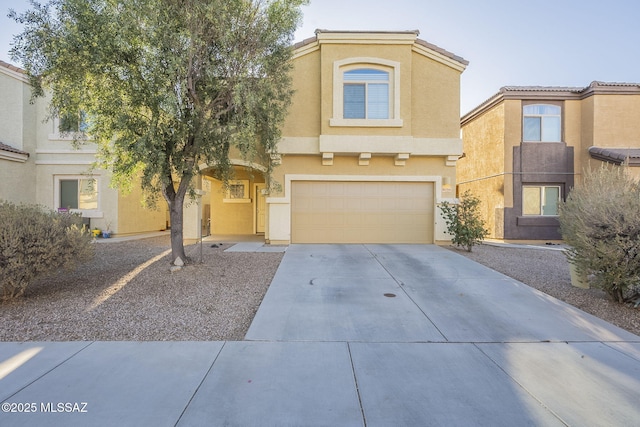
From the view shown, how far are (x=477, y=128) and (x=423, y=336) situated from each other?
49.0 ft

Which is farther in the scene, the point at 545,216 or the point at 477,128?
the point at 477,128

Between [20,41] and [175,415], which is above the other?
[20,41]

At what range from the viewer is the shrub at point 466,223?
1020cm

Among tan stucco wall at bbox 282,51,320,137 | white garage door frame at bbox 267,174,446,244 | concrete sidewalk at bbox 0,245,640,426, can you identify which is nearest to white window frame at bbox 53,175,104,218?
white garage door frame at bbox 267,174,446,244

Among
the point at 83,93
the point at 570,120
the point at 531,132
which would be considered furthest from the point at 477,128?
the point at 83,93

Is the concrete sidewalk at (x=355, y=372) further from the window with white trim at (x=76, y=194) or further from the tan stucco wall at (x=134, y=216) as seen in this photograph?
the window with white trim at (x=76, y=194)

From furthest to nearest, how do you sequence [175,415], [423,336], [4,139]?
[4,139] < [423,336] < [175,415]

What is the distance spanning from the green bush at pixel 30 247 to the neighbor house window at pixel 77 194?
28.6 feet

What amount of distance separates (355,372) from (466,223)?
332 inches

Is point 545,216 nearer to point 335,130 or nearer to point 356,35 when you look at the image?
point 335,130

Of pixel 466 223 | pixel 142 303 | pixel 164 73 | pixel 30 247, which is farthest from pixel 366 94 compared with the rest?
pixel 30 247

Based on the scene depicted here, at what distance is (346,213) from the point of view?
38.6ft

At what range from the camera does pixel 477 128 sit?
53.1ft

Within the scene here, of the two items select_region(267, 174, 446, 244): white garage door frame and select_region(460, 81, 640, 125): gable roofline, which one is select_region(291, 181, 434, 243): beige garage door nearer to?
select_region(267, 174, 446, 244): white garage door frame
